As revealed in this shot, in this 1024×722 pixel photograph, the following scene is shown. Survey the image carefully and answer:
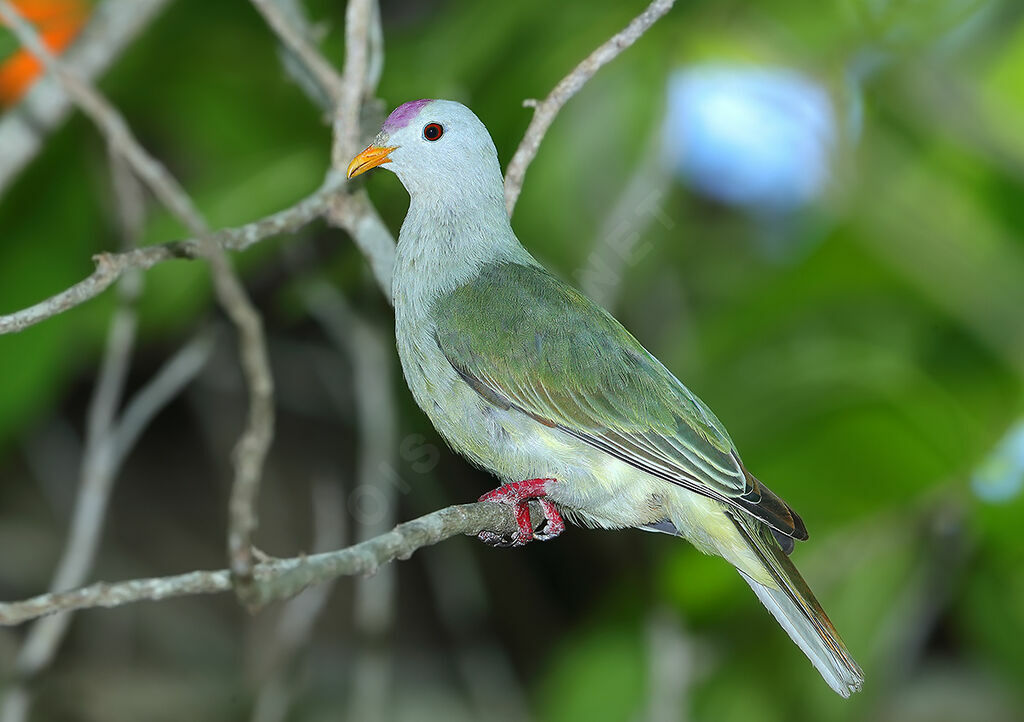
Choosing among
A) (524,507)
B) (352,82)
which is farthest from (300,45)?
(524,507)

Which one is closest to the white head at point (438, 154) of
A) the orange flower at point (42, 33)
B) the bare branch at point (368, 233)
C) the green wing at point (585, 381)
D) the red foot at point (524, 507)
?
the bare branch at point (368, 233)

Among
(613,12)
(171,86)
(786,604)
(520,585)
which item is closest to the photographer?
(786,604)

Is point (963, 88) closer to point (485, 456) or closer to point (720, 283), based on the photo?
point (720, 283)

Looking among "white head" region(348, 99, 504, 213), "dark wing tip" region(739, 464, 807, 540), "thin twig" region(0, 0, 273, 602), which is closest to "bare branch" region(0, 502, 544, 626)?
"thin twig" region(0, 0, 273, 602)

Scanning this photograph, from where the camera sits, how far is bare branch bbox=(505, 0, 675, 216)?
2.64m

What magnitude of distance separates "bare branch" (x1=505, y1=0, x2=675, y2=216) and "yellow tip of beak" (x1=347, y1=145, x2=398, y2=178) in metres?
0.36

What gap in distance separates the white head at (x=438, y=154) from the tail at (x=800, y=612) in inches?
44.5

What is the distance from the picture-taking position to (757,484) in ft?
8.68

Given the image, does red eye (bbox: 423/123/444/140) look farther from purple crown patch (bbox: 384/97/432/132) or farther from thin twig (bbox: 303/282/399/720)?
thin twig (bbox: 303/282/399/720)

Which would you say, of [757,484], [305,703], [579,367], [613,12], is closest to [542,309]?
[579,367]

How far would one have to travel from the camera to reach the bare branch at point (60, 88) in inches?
144

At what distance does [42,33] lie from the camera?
393cm

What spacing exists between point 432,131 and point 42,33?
1809 mm

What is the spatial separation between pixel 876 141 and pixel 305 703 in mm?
3974
